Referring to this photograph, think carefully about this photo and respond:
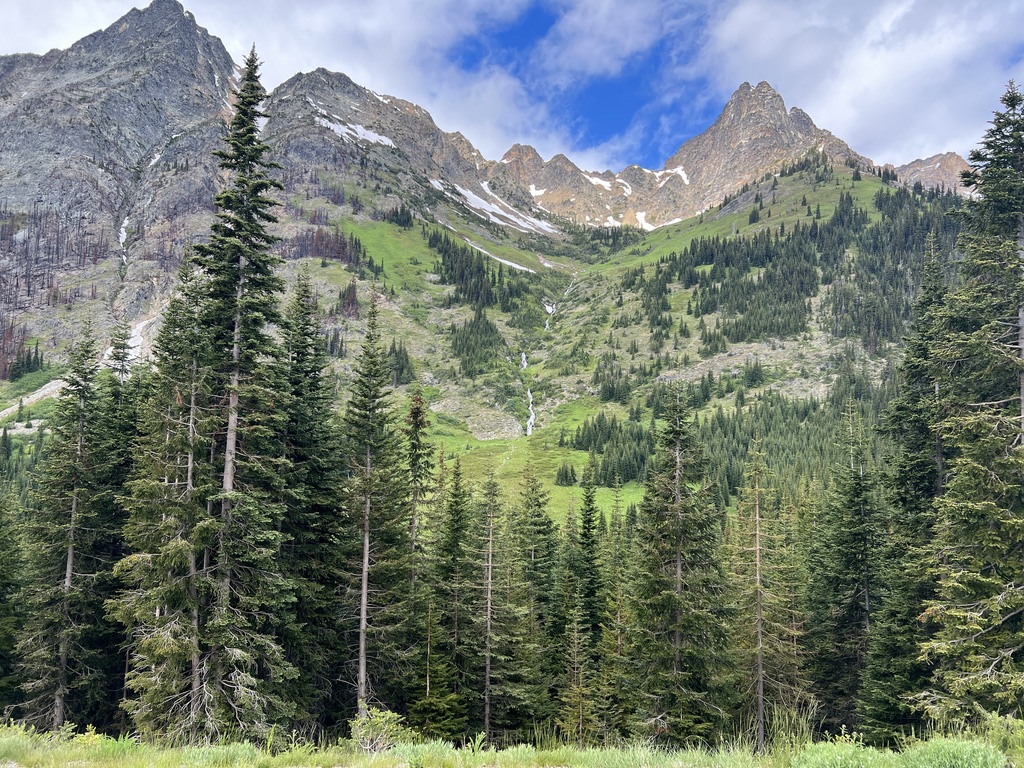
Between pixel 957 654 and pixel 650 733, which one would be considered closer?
pixel 957 654

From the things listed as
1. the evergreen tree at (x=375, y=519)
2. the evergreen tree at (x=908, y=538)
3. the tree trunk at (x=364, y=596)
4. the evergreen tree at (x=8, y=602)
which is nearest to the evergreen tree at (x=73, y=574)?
the evergreen tree at (x=8, y=602)

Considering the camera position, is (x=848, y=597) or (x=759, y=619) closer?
(x=759, y=619)

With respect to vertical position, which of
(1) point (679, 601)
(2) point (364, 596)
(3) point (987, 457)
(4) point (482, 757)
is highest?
(3) point (987, 457)

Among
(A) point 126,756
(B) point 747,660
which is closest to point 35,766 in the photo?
(A) point 126,756

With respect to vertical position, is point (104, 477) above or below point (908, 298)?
below

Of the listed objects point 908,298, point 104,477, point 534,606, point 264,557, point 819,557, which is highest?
point 908,298

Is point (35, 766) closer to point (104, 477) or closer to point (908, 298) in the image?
point (104, 477)

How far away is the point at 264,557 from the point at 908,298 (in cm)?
22694

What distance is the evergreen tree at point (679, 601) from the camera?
22.0m

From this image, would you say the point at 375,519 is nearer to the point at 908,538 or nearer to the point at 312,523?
the point at 312,523

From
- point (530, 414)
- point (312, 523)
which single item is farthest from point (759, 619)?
point (530, 414)

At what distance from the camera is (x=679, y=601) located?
22.1 metres

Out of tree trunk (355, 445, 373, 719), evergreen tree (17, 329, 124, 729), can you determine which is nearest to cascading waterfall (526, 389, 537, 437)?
tree trunk (355, 445, 373, 719)

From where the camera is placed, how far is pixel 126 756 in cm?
784
